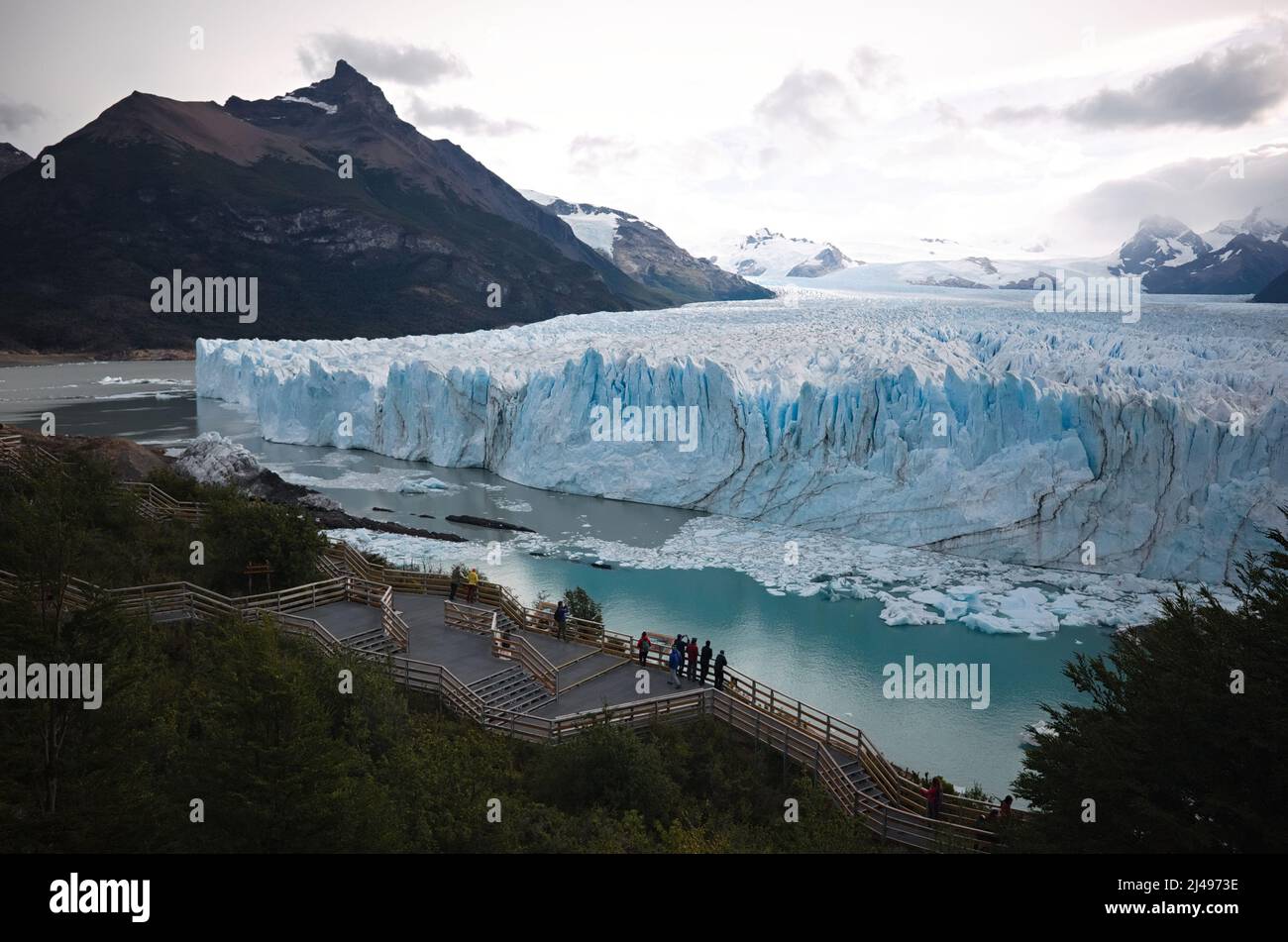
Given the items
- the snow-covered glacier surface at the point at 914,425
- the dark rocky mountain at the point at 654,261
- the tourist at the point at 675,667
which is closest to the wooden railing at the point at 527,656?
the tourist at the point at 675,667

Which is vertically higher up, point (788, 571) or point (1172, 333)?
point (1172, 333)

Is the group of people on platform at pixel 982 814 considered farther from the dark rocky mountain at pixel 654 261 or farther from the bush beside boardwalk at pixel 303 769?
the dark rocky mountain at pixel 654 261

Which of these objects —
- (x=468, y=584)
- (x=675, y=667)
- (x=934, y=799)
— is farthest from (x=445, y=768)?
(x=468, y=584)

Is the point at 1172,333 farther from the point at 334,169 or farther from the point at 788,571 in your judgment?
the point at 334,169

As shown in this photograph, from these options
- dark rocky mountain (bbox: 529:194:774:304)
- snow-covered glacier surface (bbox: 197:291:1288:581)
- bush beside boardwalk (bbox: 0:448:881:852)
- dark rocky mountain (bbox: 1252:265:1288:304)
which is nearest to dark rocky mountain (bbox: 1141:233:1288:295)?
dark rocky mountain (bbox: 1252:265:1288:304)

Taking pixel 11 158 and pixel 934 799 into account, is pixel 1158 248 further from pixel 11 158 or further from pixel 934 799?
pixel 11 158
